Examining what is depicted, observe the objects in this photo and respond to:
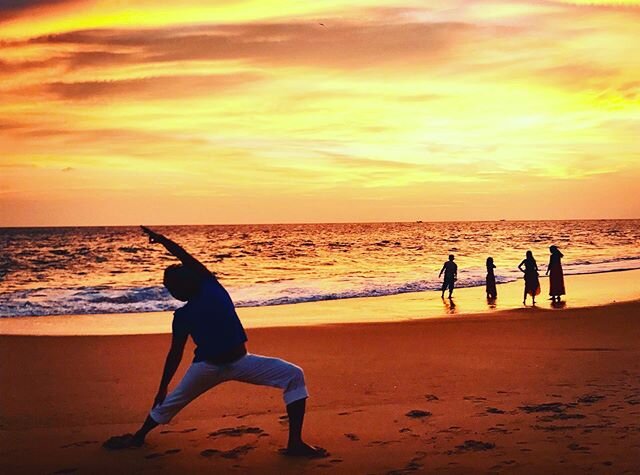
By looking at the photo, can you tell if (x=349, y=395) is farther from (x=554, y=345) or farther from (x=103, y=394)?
(x=554, y=345)

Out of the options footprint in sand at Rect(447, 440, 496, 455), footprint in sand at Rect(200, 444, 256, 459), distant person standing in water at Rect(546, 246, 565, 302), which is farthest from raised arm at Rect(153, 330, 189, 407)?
distant person standing in water at Rect(546, 246, 565, 302)

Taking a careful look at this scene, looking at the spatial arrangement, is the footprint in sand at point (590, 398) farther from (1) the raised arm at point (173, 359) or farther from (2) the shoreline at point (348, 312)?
(2) the shoreline at point (348, 312)

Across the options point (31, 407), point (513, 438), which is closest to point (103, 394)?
point (31, 407)

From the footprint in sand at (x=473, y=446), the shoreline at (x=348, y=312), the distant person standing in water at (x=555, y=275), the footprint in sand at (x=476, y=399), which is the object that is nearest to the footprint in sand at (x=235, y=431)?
the footprint in sand at (x=473, y=446)

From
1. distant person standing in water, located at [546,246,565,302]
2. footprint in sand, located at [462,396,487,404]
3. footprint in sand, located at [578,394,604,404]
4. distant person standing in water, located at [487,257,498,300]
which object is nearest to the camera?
footprint in sand, located at [578,394,604,404]

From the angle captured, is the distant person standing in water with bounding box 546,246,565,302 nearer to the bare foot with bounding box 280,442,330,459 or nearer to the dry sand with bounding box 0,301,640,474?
the dry sand with bounding box 0,301,640,474

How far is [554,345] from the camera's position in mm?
11750

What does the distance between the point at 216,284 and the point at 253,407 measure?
237cm

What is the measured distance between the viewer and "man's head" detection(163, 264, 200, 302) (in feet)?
19.2

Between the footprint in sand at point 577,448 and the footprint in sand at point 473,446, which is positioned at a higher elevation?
the footprint in sand at point 577,448

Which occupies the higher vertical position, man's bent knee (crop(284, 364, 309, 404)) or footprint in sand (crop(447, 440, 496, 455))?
man's bent knee (crop(284, 364, 309, 404))

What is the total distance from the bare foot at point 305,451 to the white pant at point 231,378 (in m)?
0.36

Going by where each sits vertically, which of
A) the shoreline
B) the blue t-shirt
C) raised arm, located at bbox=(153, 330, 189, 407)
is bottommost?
the shoreline

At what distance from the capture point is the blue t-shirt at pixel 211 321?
230 inches
